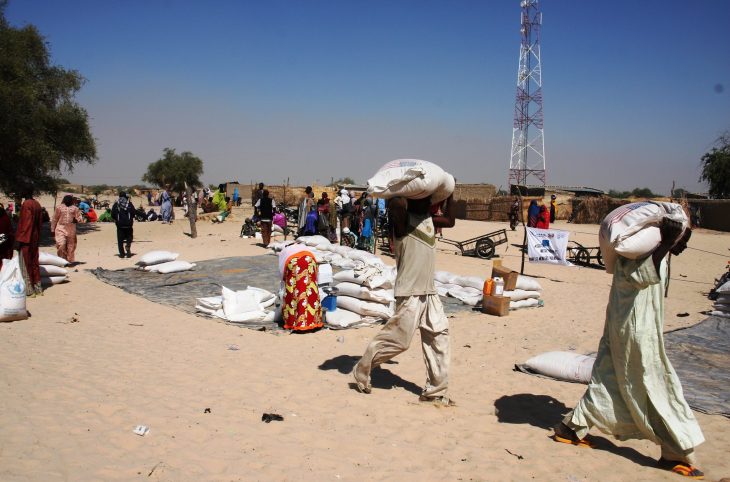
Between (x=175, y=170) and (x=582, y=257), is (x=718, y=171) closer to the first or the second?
(x=582, y=257)

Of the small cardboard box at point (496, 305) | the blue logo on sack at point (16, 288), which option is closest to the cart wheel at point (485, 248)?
the small cardboard box at point (496, 305)

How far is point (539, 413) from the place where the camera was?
172 inches

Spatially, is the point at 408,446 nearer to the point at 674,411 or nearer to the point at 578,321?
the point at 674,411

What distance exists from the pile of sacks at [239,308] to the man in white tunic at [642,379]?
4.64m

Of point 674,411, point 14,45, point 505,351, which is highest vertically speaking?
point 14,45

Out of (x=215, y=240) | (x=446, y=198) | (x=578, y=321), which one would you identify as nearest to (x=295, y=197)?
(x=215, y=240)

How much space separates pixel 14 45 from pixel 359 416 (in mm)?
19450

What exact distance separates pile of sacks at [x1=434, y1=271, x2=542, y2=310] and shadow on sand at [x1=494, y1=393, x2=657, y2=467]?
368 centimetres

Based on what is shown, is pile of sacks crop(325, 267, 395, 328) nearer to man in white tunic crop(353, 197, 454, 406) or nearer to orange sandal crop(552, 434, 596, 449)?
man in white tunic crop(353, 197, 454, 406)

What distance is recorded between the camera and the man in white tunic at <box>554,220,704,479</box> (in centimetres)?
333

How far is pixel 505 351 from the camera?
6.25 m

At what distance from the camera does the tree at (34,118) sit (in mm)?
16406

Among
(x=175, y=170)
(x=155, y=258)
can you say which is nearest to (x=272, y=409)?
→ (x=155, y=258)

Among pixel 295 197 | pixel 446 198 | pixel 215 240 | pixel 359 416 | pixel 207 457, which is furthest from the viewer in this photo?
pixel 295 197
